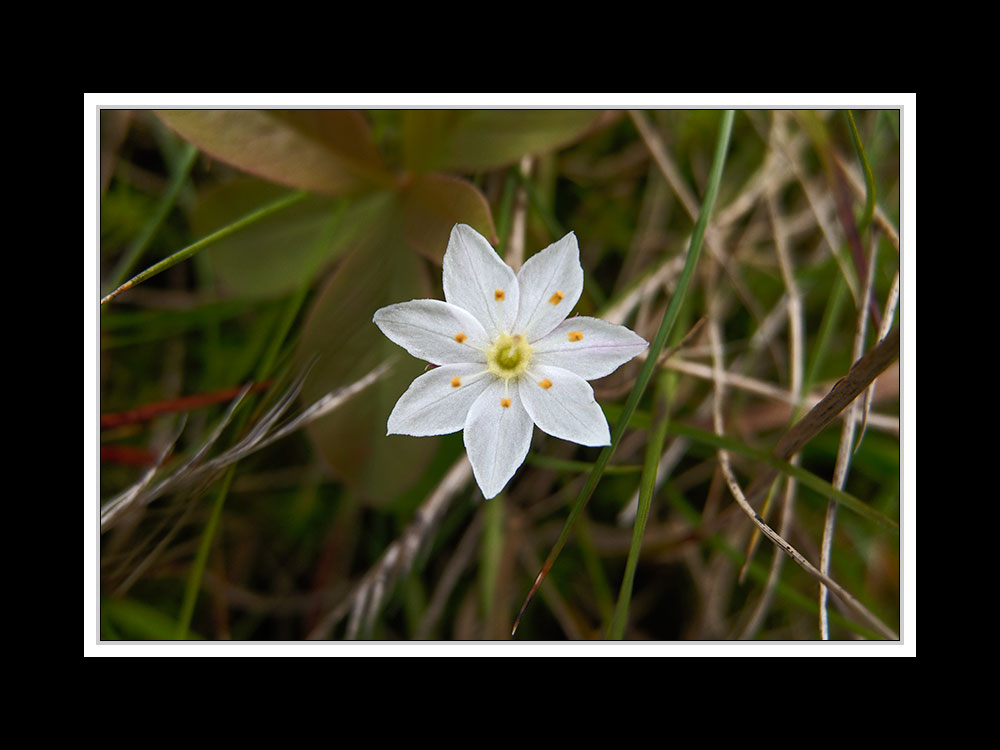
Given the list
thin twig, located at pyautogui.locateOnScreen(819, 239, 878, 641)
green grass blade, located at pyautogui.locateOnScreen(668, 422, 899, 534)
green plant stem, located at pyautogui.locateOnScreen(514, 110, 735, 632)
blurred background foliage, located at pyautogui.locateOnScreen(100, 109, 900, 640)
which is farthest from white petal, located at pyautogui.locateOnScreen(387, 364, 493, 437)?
thin twig, located at pyautogui.locateOnScreen(819, 239, 878, 641)

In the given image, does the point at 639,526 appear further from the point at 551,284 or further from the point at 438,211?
the point at 438,211

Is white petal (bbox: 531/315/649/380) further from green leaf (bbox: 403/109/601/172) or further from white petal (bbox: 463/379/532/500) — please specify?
green leaf (bbox: 403/109/601/172)

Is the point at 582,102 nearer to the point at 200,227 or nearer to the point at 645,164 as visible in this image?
the point at 645,164

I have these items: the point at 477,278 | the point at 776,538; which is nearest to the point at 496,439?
the point at 477,278

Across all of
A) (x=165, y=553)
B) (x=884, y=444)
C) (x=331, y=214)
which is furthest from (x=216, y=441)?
(x=884, y=444)

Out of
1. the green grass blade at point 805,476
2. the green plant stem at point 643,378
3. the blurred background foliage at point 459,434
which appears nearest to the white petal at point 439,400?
the green plant stem at point 643,378

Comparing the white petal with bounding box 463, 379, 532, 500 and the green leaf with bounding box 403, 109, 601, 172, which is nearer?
the white petal with bounding box 463, 379, 532, 500

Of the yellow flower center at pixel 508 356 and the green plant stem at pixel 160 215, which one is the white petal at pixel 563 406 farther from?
the green plant stem at pixel 160 215
